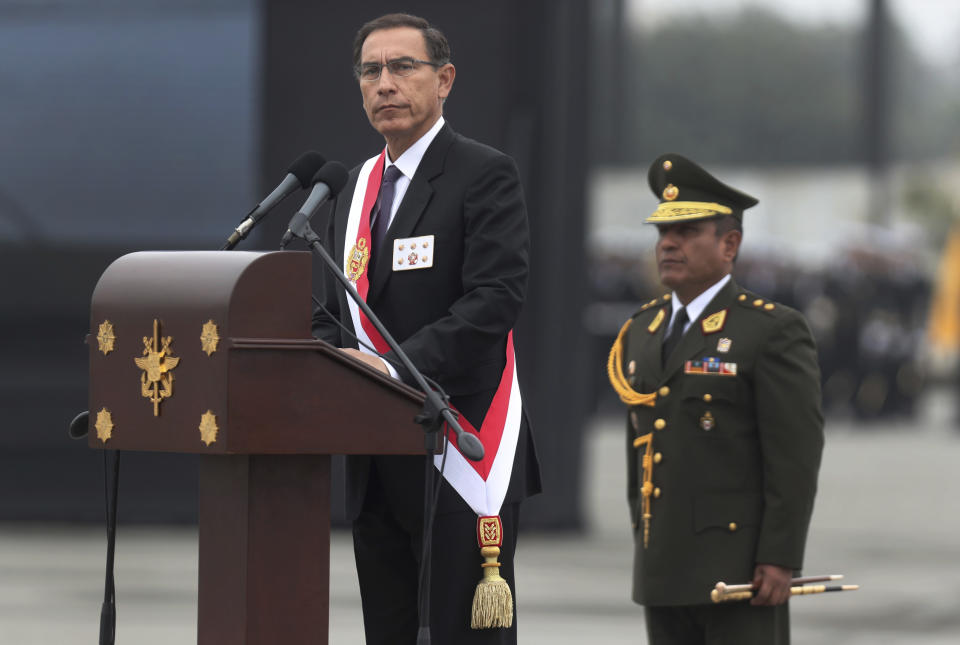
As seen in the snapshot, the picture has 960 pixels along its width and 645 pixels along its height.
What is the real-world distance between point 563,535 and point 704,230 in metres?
6.48

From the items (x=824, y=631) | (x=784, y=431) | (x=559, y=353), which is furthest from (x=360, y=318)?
(x=559, y=353)

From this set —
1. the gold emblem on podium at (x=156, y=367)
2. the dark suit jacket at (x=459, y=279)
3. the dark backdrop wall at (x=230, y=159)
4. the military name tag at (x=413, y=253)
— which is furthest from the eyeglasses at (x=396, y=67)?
the dark backdrop wall at (x=230, y=159)

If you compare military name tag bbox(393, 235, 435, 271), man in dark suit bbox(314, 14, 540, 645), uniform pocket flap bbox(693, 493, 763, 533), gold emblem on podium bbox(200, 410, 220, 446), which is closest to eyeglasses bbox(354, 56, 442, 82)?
man in dark suit bbox(314, 14, 540, 645)

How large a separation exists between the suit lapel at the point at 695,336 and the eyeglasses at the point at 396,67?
1.23m

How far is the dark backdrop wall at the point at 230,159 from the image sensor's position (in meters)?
10.3

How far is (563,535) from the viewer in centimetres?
1075

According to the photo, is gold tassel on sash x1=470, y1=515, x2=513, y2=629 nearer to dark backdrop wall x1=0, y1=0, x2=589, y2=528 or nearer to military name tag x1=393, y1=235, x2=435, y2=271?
military name tag x1=393, y1=235, x2=435, y2=271

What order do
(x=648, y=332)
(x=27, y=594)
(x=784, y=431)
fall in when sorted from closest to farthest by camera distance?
(x=784, y=431)
(x=648, y=332)
(x=27, y=594)

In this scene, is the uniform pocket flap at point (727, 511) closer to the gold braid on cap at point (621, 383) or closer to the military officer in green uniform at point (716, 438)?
the military officer in green uniform at point (716, 438)

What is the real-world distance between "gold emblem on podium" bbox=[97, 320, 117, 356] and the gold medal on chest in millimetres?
512

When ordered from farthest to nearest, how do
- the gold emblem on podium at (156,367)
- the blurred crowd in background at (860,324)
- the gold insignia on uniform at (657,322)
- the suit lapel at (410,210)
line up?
the blurred crowd in background at (860,324) → the gold insignia on uniform at (657,322) → the suit lapel at (410,210) → the gold emblem on podium at (156,367)

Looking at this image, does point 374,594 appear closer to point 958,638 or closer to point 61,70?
point 958,638

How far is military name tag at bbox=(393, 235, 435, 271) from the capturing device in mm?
3551

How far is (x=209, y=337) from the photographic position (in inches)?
122
